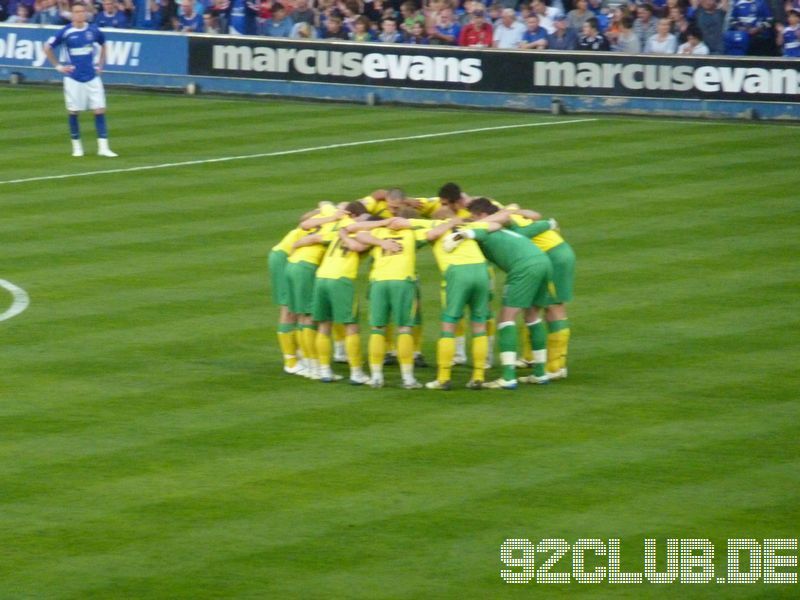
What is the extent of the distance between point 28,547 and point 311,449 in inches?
101

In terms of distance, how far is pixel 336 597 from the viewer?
8742mm

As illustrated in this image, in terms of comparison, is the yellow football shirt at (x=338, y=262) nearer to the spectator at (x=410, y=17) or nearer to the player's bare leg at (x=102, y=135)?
the player's bare leg at (x=102, y=135)

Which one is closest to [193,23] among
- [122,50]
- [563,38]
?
[122,50]

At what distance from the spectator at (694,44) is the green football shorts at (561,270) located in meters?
15.6

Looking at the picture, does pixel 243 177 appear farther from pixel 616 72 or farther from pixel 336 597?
pixel 336 597

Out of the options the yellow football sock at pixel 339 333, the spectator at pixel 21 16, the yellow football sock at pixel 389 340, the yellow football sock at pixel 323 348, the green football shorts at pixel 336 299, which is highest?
the spectator at pixel 21 16

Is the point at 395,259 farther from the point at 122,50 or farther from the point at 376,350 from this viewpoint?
the point at 122,50

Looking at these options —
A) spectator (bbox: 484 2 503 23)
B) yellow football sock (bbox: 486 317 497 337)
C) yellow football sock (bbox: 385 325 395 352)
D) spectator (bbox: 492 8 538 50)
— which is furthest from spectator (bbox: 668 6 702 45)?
yellow football sock (bbox: 385 325 395 352)

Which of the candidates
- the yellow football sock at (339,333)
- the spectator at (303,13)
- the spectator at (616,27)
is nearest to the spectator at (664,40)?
the spectator at (616,27)

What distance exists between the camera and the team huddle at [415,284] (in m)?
13.0

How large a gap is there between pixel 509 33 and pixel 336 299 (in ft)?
61.1

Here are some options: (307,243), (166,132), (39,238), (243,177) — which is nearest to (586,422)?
(307,243)

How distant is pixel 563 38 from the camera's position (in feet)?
99.1

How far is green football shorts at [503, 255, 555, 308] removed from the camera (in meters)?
13.1
